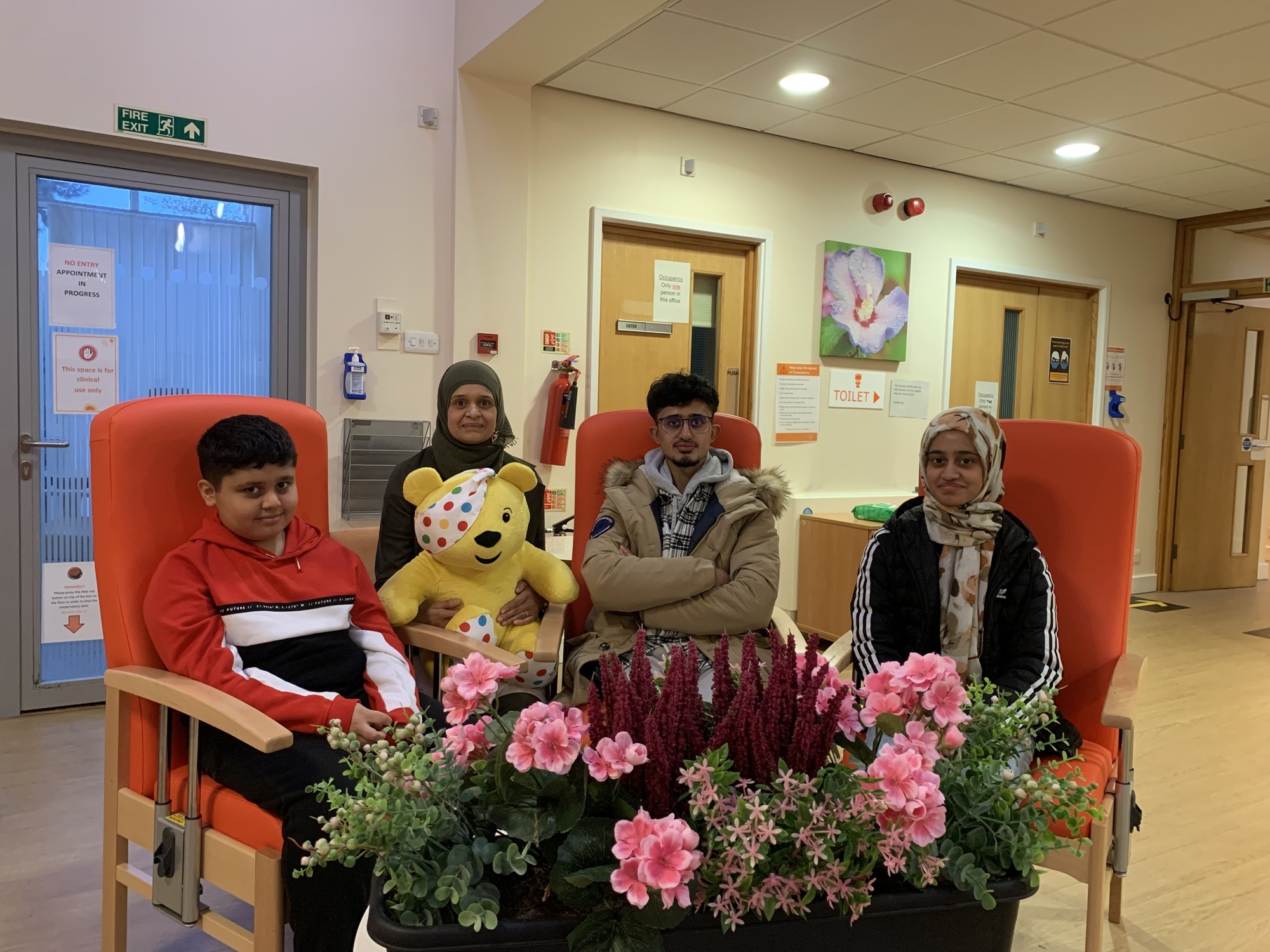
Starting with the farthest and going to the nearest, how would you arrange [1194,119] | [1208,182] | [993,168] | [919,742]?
[1208,182] < [993,168] < [1194,119] < [919,742]

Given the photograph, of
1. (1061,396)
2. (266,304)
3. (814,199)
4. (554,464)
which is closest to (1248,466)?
(1061,396)

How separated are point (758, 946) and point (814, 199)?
14.1 ft

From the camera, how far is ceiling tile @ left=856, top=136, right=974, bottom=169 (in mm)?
4465

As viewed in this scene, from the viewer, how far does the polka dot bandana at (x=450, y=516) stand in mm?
2012

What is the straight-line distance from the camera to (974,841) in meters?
0.73

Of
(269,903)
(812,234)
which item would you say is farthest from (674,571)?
(812,234)

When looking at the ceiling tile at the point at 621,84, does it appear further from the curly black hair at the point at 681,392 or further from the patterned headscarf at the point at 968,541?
the patterned headscarf at the point at 968,541

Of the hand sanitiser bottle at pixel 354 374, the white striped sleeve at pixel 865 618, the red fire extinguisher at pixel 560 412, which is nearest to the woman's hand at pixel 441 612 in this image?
the white striped sleeve at pixel 865 618

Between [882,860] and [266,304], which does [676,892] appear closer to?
[882,860]

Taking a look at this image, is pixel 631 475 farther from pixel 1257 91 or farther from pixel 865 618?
pixel 1257 91

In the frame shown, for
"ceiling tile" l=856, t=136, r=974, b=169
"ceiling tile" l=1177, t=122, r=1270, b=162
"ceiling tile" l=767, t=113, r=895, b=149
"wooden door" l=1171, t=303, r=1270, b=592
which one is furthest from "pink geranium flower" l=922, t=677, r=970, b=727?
"wooden door" l=1171, t=303, r=1270, b=592

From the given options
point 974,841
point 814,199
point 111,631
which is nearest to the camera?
point 974,841

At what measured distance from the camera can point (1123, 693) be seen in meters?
1.62

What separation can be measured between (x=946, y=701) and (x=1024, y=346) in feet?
16.9
